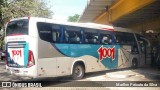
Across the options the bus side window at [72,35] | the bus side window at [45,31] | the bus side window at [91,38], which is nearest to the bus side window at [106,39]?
the bus side window at [91,38]

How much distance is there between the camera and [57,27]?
502 inches

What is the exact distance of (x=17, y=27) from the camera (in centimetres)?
1234

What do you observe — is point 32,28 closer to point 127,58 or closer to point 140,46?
point 127,58

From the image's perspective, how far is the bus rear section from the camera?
11591 mm

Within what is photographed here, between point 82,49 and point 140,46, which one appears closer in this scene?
point 82,49

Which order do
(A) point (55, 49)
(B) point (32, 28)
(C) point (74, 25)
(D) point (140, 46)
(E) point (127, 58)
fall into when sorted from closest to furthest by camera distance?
(B) point (32, 28)
(A) point (55, 49)
(C) point (74, 25)
(E) point (127, 58)
(D) point (140, 46)

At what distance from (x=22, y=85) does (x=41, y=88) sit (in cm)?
106

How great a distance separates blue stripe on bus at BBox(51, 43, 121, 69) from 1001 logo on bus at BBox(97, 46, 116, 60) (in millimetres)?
173

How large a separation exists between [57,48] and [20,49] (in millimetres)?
1632

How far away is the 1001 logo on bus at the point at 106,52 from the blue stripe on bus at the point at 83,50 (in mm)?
173

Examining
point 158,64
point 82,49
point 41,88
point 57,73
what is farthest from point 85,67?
point 158,64

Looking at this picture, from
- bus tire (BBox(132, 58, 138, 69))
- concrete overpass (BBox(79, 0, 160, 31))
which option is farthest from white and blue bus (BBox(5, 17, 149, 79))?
bus tire (BBox(132, 58, 138, 69))

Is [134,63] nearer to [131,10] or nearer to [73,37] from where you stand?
[131,10]

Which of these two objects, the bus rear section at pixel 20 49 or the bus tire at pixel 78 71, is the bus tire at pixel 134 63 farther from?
the bus rear section at pixel 20 49
